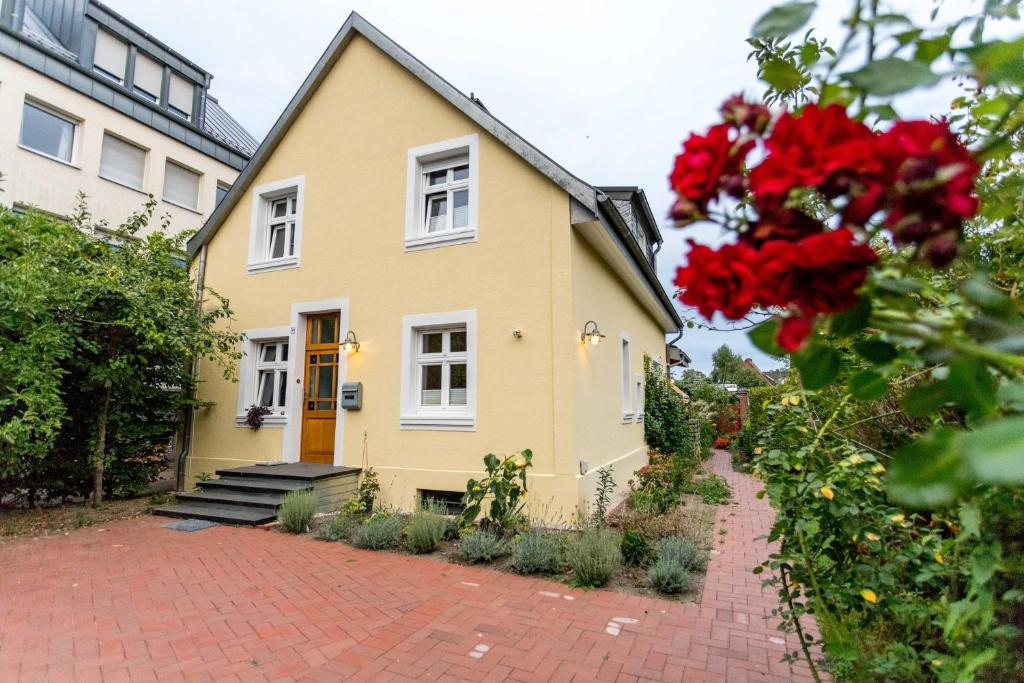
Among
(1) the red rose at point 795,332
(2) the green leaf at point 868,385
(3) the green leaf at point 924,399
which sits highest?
(1) the red rose at point 795,332

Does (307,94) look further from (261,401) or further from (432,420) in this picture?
(432,420)

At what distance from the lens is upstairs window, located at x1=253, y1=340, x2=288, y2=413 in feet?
29.3

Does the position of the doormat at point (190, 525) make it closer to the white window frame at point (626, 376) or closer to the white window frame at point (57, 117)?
the white window frame at point (626, 376)

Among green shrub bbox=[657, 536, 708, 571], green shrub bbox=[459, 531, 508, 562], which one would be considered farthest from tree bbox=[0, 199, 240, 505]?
green shrub bbox=[657, 536, 708, 571]

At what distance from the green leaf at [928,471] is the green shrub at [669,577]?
14.5ft

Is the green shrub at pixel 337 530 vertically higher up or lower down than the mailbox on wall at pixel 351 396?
lower down

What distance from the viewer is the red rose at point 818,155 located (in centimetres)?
73

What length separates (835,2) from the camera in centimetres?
85

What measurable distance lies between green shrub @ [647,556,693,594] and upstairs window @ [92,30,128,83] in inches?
751

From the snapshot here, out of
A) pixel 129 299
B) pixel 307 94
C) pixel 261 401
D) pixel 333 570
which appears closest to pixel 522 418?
pixel 333 570

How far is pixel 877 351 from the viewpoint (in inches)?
33.8

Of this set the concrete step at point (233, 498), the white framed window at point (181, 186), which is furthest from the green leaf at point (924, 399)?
the white framed window at point (181, 186)

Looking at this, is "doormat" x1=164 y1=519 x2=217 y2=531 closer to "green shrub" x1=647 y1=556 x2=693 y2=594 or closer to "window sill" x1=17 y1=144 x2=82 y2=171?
"green shrub" x1=647 y1=556 x2=693 y2=594

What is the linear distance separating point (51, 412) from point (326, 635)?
5654 mm
